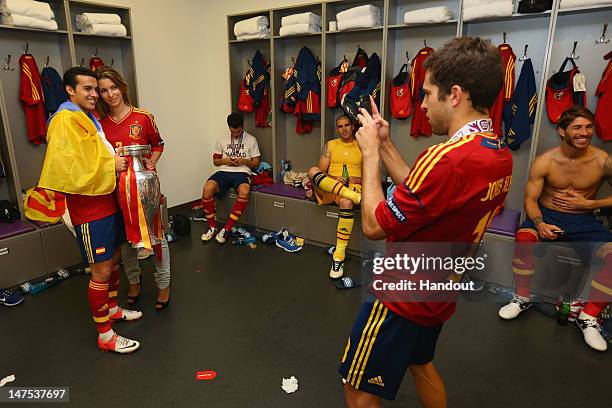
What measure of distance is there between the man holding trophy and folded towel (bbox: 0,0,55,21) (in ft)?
4.96

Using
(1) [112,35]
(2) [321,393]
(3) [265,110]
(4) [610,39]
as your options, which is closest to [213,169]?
(3) [265,110]

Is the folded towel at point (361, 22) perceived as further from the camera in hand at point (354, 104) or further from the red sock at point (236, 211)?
the camera in hand at point (354, 104)

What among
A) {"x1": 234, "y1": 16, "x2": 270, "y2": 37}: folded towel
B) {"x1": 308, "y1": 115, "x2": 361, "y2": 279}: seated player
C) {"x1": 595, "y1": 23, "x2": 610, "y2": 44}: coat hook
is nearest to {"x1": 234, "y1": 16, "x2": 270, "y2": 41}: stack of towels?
{"x1": 234, "y1": 16, "x2": 270, "y2": 37}: folded towel

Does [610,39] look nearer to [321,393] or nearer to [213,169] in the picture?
[321,393]

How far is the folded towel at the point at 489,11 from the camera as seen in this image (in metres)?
2.83

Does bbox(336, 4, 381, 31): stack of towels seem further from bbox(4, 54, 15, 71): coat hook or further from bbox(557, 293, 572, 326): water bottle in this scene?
bbox(4, 54, 15, 71): coat hook

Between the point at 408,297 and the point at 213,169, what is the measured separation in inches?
161

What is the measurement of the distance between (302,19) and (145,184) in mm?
2403

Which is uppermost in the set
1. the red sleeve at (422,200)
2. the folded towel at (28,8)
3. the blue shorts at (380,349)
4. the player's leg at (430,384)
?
the folded towel at (28,8)

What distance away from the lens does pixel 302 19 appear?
3.63 metres

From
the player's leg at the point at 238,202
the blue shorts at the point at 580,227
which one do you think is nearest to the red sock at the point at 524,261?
the blue shorts at the point at 580,227

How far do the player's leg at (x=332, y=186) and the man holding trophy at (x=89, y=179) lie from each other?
5.33 ft

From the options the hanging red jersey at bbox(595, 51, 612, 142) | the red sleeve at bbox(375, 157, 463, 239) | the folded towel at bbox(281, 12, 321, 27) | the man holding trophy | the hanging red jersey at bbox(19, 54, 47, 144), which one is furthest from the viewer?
the folded towel at bbox(281, 12, 321, 27)

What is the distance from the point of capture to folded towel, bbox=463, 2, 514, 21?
283 cm
